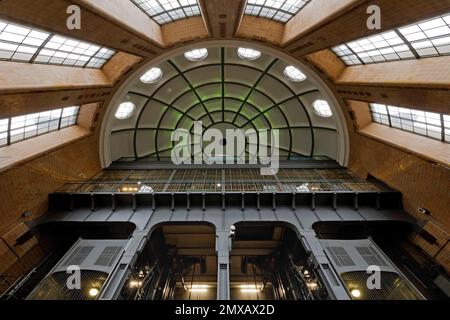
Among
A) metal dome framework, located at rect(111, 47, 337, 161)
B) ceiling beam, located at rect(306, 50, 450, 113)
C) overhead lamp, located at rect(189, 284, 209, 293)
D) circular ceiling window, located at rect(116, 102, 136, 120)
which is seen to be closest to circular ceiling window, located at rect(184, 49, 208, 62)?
metal dome framework, located at rect(111, 47, 337, 161)

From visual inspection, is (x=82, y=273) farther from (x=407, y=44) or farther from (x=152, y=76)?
(x=407, y=44)

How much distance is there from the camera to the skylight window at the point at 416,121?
1383cm

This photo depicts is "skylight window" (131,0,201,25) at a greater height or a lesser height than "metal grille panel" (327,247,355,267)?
greater

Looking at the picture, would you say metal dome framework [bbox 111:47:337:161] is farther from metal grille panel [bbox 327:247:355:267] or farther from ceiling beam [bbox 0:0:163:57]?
metal grille panel [bbox 327:247:355:267]

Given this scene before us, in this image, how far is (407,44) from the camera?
1307cm

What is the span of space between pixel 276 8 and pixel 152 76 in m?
11.8

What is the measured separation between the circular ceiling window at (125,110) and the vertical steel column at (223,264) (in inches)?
581

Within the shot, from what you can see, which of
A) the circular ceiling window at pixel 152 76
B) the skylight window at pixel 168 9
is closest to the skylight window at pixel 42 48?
the skylight window at pixel 168 9

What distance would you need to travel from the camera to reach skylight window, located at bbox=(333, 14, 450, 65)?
37.3 ft

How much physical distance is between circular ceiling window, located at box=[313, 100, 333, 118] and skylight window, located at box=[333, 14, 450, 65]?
5089 millimetres

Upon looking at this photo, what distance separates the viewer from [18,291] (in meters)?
12.9

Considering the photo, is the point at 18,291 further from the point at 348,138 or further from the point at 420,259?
the point at 348,138

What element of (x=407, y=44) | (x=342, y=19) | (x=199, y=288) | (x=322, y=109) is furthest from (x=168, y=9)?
(x=199, y=288)

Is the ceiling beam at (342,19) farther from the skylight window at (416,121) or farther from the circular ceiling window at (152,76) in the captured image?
the circular ceiling window at (152,76)
